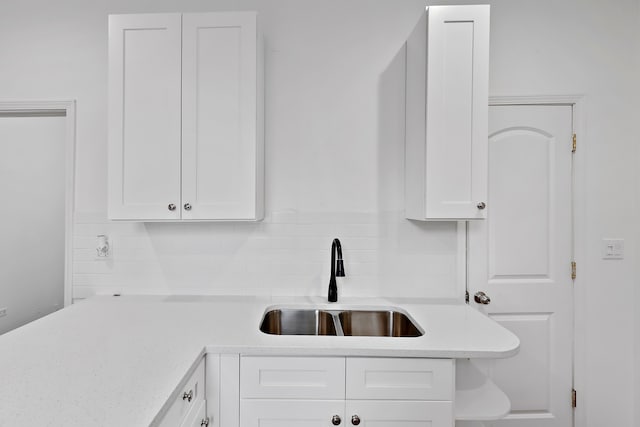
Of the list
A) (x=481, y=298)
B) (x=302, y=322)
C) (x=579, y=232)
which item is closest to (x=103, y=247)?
(x=302, y=322)

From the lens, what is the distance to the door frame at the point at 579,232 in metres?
2.12

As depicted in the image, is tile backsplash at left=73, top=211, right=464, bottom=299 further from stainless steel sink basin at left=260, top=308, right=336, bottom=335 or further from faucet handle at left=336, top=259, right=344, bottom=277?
faucet handle at left=336, top=259, right=344, bottom=277

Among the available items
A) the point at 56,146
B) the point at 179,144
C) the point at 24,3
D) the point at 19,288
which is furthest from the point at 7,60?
the point at 19,288

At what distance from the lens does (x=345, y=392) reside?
140cm

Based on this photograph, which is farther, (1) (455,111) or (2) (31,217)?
(2) (31,217)

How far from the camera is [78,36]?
217 centimetres

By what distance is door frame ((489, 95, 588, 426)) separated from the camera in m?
2.12

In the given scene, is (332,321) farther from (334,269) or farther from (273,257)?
(273,257)

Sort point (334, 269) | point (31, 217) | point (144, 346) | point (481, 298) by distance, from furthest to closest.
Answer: point (31, 217)
point (481, 298)
point (334, 269)
point (144, 346)

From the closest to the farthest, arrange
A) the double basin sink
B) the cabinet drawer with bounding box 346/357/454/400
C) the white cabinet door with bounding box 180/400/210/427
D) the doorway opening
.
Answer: the white cabinet door with bounding box 180/400/210/427, the cabinet drawer with bounding box 346/357/454/400, the double basin sink, the doorway opening

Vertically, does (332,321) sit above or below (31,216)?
below

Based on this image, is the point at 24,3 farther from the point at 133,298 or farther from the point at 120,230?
the point at 133,298

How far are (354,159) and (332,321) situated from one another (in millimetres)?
919

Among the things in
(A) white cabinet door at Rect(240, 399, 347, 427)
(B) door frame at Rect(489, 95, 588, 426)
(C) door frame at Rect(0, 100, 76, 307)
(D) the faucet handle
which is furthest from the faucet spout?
(C) door frame at Rect(0, 100, 76, 307)
